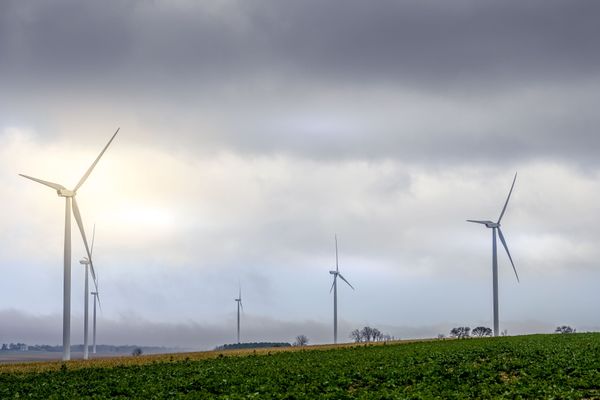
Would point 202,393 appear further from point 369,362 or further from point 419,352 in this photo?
→ point 419,352

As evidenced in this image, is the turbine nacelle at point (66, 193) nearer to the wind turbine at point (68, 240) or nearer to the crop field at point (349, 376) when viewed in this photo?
the wind turbine at point (68, 240)

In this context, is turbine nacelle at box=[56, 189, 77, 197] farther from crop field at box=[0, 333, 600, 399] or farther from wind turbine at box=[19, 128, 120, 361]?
crop field at box=[0, 333, 600, 399]

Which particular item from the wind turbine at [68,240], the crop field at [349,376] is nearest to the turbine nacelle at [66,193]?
the wind turbine at [68,240]

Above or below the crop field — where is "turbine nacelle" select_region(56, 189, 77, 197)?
above

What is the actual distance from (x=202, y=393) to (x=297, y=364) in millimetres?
12687

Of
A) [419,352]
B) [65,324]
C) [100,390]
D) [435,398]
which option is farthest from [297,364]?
[65,324]

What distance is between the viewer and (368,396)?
39688 mm

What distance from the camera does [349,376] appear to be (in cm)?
4647

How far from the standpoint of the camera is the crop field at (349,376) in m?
40.8

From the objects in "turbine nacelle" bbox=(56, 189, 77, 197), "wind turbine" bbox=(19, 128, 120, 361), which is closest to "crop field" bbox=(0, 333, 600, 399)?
"wind turbine" bbox=(19, 128, 120, 361)

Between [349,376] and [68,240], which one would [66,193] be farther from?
[349,376]

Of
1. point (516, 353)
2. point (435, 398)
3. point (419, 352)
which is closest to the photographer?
point (435, 398)

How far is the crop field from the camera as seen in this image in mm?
40781

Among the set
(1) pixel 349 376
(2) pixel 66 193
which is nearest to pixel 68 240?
(2) pixel 66 193
